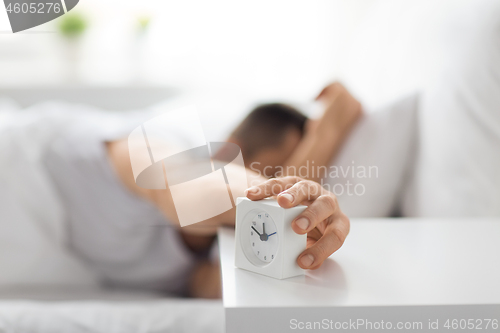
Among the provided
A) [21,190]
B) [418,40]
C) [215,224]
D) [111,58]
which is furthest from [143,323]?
[111,58]

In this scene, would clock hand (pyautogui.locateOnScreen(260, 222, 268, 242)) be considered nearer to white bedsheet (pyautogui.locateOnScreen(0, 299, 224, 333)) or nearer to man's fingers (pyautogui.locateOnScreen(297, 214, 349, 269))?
man's fingers (pyautogui.locateOnScreen(297, 214, 349, 269))

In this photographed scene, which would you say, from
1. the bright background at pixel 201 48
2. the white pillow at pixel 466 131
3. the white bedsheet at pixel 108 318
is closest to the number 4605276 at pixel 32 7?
the white bedsheet at pixel 108 318

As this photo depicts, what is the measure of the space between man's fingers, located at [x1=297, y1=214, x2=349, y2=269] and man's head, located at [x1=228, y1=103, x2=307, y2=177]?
234 millimetres

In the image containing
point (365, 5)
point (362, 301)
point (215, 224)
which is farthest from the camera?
point (365, 5)

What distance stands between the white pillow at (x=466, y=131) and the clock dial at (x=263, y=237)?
0.46m

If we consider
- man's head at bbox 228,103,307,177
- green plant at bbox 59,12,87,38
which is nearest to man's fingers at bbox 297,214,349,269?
man's head at bbox 228,103,307,177

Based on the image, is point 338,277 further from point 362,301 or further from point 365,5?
point 365,5

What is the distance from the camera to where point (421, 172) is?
79 cm

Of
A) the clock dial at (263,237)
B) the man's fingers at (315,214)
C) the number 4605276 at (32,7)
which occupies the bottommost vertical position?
the clock dial at (263,237)

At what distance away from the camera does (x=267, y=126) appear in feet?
2.84

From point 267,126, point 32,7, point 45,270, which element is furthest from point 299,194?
point 45,270

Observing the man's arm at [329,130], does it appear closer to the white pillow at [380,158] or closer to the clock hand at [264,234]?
the white pillow at [380,158]

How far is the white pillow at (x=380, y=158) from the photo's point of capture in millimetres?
782

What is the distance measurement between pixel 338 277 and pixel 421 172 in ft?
1.51
